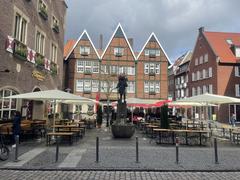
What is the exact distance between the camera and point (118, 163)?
332 inches

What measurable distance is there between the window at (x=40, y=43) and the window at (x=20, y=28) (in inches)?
103

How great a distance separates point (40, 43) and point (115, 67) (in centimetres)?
2172

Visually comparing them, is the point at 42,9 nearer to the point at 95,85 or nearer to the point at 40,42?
the point at 40,42

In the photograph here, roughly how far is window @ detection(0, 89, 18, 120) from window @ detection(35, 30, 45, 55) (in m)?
6.03

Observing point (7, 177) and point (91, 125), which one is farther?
point (91, 125)

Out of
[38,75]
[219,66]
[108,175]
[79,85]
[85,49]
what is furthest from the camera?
[85,49]

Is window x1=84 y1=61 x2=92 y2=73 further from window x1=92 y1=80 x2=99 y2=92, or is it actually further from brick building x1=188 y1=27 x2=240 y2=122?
brick building x1=188 y1=27 x2=240 y2=122

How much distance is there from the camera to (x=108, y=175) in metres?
7.17

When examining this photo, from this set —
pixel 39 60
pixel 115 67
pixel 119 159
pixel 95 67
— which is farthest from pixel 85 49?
pixel 119 159

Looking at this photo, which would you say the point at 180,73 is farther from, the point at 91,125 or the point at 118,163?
the point at 118,163

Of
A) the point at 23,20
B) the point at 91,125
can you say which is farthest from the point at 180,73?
the point at 23,20

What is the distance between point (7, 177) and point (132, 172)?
3.47 m

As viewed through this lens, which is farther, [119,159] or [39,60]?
[39,60]

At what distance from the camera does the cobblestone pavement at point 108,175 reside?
270 inches
